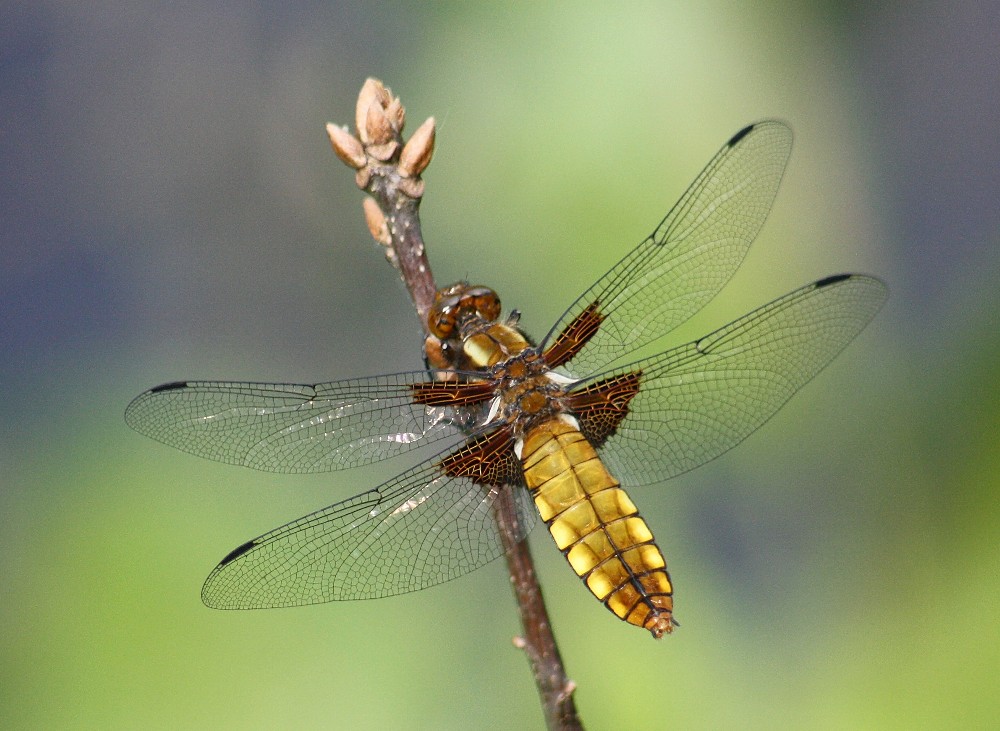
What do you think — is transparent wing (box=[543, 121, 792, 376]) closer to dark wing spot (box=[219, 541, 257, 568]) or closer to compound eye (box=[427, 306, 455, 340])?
compound eye (box=[427, 306, 455, 340])

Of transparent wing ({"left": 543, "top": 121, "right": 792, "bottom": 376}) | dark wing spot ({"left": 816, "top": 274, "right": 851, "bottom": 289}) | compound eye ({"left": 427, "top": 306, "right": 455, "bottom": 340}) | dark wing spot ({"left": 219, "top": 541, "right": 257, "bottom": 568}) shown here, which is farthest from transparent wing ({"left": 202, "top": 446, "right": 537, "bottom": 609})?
dark wing spot ({"left": 816, "top": 274, "right": 851, "bottom": 289})

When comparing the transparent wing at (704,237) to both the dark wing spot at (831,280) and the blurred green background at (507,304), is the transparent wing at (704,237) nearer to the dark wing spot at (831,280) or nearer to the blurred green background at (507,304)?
the dark wing spot at (831,280)

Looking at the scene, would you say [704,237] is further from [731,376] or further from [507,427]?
[507,427]

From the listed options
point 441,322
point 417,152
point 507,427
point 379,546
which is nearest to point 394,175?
point 417,152

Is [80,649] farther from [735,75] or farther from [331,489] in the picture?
[735,75]


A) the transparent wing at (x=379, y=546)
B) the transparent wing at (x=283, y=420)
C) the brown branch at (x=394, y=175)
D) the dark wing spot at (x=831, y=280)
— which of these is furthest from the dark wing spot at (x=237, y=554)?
the dark wing spot at (x=831, y=280)

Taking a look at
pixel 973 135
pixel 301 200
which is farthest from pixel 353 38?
pixel 973 135
